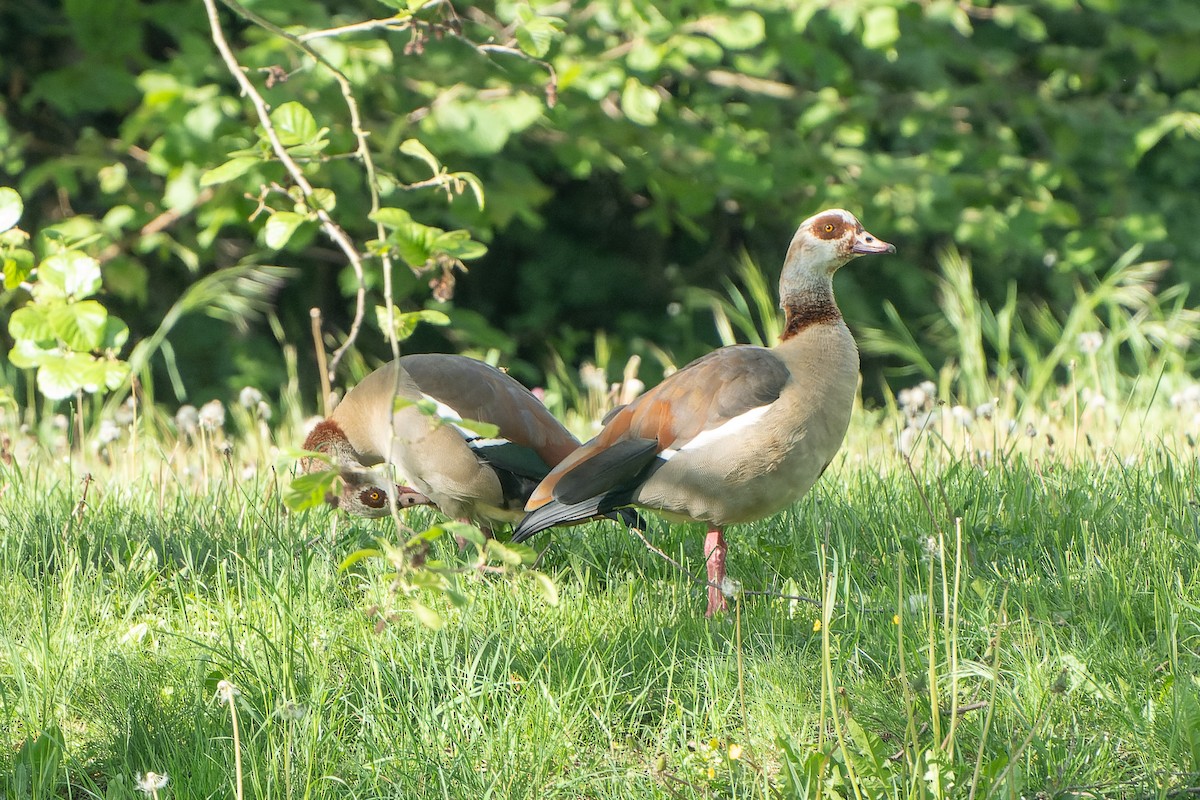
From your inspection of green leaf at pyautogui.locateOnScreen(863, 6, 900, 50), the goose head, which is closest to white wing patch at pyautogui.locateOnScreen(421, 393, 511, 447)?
the goose head

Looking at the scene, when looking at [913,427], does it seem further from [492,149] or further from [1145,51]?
[1145,51]

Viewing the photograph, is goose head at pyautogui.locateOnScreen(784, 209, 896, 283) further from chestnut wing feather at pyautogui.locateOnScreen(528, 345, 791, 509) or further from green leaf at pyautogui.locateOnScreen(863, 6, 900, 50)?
green leaf at pyautogui.locateOnScreen(863, 6, 900, 50)

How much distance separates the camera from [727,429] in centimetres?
369

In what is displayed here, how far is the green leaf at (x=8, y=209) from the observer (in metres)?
2.56

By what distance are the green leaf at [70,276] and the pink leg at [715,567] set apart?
5.47 feet

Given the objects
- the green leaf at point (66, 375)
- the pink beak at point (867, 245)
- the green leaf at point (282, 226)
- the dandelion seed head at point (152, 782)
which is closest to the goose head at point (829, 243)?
the pink beak at point (867, 245)

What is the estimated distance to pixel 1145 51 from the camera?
8.91 metres

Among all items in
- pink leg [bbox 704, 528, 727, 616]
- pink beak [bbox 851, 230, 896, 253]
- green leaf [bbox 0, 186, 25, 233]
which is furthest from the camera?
pink beak [bbox 851, 230, 896, 253]

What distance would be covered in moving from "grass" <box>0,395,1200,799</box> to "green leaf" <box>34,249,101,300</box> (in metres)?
0.87

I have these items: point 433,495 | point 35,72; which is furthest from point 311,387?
point 433,495

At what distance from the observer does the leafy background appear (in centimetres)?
691

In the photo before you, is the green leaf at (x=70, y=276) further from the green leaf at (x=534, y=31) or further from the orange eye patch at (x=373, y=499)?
the orange eye patch at (x=373, y=499)

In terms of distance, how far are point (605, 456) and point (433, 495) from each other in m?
0.92

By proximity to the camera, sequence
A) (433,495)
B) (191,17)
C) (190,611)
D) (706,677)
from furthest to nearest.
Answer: (191,17), (433,495), (190,611), (706,677)
